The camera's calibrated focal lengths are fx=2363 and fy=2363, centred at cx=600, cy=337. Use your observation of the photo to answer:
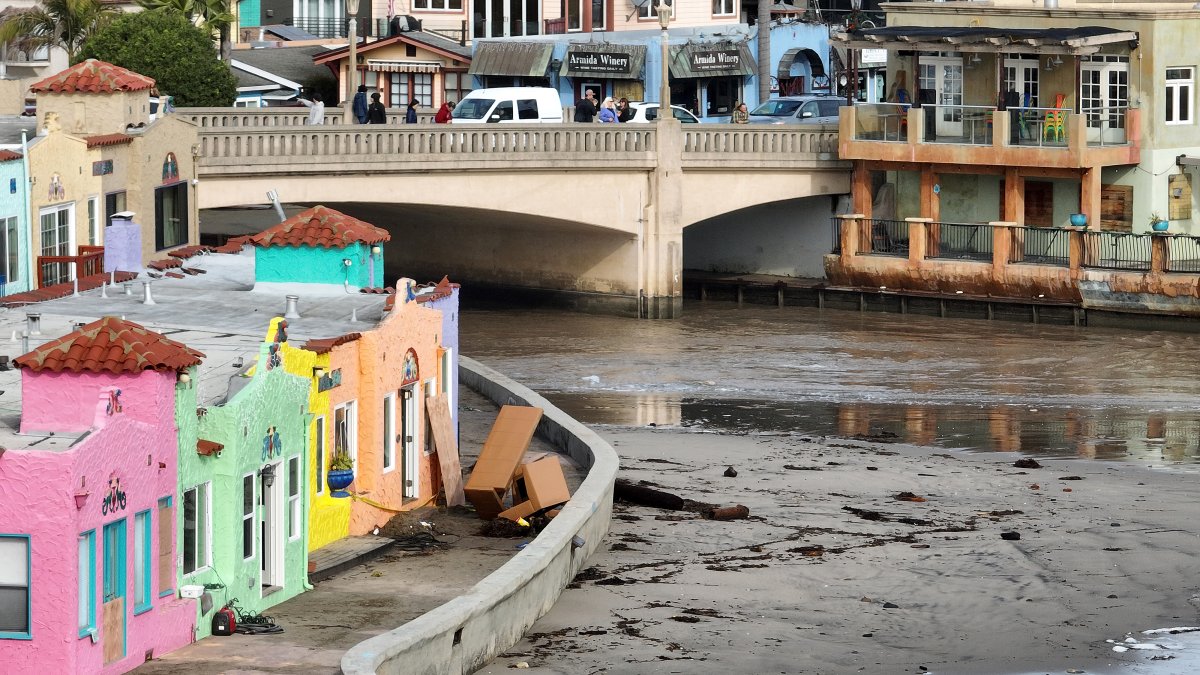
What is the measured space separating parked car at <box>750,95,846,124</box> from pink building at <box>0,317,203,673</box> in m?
45.9

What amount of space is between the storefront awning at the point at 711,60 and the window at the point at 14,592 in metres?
58.8

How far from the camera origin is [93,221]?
3912cm

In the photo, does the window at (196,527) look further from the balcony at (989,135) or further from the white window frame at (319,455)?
the balcony at (989,135)

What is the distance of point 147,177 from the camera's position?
134 feet

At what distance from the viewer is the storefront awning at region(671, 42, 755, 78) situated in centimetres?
7731

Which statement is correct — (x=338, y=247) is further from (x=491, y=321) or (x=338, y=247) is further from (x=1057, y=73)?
(x=1057, y=73)

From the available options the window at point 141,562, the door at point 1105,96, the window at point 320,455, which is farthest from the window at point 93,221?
the door at point 1105,96

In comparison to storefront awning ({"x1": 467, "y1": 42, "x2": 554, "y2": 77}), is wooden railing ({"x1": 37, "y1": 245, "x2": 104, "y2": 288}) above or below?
below

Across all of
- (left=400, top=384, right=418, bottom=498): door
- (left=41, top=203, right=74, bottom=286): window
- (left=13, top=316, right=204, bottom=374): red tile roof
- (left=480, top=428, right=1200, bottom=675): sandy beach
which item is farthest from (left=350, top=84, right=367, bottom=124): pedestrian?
(left=13, top=316, right=204, bottom=374): red tile roof

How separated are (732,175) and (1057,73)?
871 cm

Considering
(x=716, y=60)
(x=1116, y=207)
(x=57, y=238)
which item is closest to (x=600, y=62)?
(x=716, y=60)

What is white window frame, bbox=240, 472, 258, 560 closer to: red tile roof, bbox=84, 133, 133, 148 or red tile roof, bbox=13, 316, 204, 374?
red tile roof, bbox=13, 316, 204, 374

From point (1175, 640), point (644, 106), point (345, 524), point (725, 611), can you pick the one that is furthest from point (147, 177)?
point (644, 106)

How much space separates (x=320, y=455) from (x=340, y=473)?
0.30m
